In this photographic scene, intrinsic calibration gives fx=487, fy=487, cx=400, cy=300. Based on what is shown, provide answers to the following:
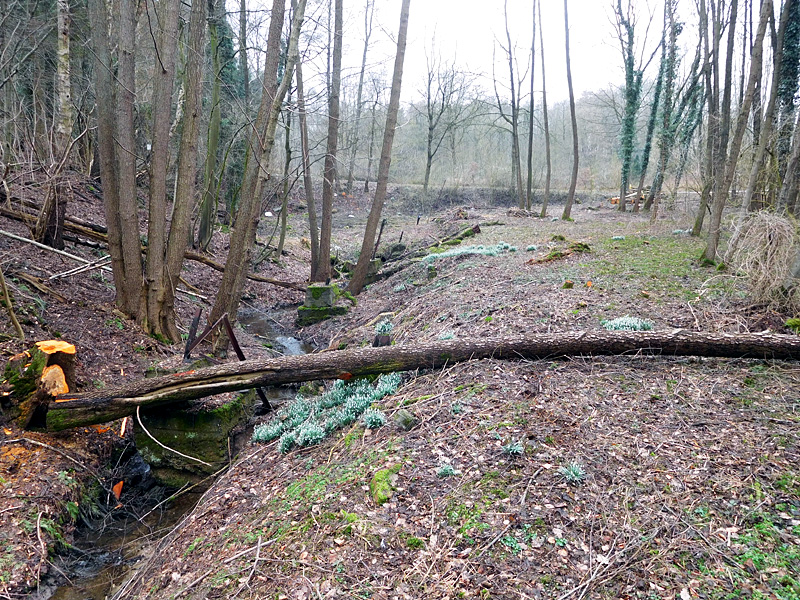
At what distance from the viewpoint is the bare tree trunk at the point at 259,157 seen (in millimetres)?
7574

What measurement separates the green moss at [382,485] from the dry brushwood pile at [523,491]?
0.01m

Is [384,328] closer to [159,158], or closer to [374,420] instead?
[374,420]

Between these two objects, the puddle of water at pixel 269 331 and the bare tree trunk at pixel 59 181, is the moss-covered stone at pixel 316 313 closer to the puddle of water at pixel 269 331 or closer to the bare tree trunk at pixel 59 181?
the puddle of water at pixel 269 331

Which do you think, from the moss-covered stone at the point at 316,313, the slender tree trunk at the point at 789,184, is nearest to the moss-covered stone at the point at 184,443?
the moss-covered stone at the point at 316,313

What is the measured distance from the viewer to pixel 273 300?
1331cm

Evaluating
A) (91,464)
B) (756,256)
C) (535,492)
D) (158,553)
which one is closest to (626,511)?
(535,492)

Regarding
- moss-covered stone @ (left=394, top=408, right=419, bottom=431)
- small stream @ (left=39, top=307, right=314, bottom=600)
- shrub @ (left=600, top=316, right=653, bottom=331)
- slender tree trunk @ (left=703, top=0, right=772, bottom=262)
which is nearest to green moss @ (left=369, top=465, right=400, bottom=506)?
moss-covered stone @ (left=394, top=408, right=419, bottom=431)

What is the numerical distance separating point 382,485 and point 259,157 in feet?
19.4

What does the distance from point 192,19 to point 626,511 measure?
887 centimetres

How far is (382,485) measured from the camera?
3.67 metres

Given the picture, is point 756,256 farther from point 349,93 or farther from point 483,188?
point 349,93

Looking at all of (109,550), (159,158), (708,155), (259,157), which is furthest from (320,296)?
(708,155)

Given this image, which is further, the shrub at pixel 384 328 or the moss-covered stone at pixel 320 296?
the moss-covered stone at pixel 320 296

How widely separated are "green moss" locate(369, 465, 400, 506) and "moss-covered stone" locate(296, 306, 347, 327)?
7.42 meters
